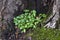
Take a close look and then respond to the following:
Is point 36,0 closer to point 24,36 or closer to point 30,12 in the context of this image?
point 30,12

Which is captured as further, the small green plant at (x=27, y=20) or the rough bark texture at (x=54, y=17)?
the small green plant at (x=27, y=20)

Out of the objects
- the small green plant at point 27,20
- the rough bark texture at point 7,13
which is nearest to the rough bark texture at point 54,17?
the small green plant at point 27,20

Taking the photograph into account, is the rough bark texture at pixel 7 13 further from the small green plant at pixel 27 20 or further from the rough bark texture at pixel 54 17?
the rough bark texture at pixel 54 17

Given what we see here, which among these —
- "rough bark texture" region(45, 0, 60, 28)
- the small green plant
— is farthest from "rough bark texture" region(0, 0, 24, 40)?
"rough bark texture" region(45, 0, 60, 28)

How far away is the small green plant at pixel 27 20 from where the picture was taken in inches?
124

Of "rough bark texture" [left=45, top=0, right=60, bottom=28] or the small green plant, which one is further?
the small green plant

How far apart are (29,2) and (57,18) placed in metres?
0.79

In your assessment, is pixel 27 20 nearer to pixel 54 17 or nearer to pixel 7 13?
pixel 7 13

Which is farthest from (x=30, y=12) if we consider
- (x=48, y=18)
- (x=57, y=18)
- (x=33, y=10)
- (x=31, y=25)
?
(x=57, y=18)

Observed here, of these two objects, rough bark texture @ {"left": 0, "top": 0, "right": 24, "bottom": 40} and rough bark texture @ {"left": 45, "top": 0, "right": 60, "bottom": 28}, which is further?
rough bark texture @ {"left": 0, "top": 0, "right": 24, "bottom": 40}

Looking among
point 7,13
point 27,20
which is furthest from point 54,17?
point 7,13

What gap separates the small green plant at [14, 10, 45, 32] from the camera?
10.3ft

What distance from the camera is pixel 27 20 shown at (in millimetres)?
3193

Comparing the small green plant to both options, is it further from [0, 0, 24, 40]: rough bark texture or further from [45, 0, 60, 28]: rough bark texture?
[45, 0, 60, 28]: rough bark texture
